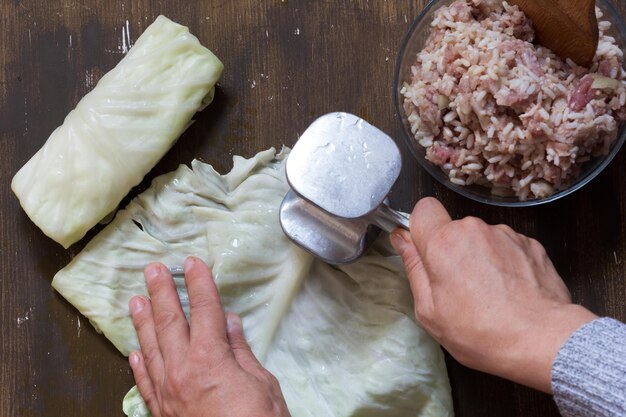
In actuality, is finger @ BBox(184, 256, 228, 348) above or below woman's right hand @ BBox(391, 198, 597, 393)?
below

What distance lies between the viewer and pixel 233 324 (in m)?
2.14

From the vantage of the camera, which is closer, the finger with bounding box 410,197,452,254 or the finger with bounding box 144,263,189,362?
the finger with bounding box 410,197,452,254

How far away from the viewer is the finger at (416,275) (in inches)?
72.2

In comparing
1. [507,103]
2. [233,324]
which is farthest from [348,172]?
[233,324]

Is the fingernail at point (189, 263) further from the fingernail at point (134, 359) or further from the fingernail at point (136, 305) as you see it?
the fingernail at point (134, 359)

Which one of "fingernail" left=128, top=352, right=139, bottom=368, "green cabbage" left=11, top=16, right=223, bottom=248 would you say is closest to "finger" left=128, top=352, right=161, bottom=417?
"fingernail" left=128, top=352, right=139, bottom=368

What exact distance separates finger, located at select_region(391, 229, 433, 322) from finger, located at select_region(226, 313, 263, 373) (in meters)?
0.48

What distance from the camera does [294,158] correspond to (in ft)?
6.64

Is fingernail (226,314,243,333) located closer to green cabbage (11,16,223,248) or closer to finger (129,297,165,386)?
finger (129,297,165,386)

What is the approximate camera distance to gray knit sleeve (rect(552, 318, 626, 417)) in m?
1.55

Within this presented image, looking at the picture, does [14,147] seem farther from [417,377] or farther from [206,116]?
[417,377]

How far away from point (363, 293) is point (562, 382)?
30.1 inches

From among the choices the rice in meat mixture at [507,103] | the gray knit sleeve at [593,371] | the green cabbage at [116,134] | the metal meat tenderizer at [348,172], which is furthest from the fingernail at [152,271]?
the gray knit sleeve at [593,371]

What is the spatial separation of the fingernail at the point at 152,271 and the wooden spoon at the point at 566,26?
4.17 ft
